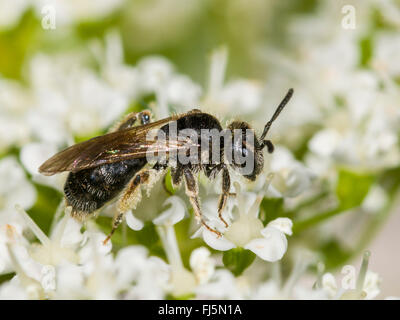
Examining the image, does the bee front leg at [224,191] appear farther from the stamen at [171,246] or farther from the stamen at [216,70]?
the stamen at [216,70]

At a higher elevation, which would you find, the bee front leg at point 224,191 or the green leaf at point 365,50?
the green leaf at point 365,50

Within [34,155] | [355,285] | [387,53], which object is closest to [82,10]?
[34,155]

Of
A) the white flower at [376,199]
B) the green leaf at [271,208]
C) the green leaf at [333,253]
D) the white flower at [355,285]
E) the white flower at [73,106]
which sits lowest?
the green leaf at [333,253]

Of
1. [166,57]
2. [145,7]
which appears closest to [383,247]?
[166,57]

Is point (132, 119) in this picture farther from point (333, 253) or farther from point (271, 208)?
point (333, 253)

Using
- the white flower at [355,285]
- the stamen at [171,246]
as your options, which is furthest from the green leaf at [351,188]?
the stamen at [171,246]

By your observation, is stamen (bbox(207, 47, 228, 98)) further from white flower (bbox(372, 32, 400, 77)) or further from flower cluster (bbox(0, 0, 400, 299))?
white flower (bbox(372, 32, 400, 77))
